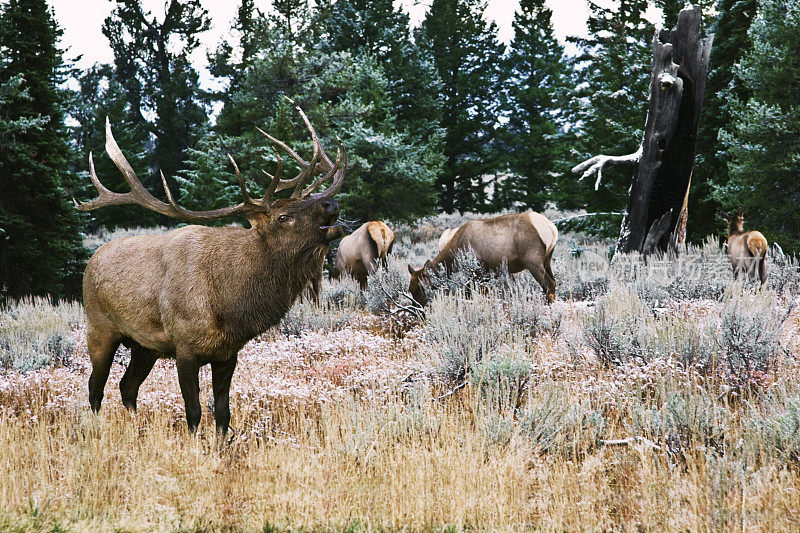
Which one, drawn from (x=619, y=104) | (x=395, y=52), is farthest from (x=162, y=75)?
(x=619, y=104)

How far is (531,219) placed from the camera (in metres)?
8.77

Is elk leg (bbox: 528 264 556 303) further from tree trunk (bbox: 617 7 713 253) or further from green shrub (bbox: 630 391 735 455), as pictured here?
green shrub (bbox: 630 391 735 455)

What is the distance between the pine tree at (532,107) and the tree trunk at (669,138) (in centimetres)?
1997

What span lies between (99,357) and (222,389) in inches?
38.3

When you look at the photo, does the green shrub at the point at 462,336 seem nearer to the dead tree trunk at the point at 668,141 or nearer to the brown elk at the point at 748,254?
the dead tree trunk at the point at 668,141

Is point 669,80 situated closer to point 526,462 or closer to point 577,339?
point 577,339

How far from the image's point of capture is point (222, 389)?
12.1 feet

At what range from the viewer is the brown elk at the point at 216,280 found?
3438 mm

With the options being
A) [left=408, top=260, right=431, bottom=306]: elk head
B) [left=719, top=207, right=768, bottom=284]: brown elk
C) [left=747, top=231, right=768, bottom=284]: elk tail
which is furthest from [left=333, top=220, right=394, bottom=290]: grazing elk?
[left=747, top=231, right=768, bottom=284]: elk tail

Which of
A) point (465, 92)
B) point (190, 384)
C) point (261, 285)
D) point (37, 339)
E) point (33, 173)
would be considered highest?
point (465, 92)

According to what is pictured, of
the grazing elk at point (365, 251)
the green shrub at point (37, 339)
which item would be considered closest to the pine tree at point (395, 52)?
the grazing elk at point (365, 251)

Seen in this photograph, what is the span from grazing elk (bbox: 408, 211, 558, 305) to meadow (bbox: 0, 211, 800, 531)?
2.69 m

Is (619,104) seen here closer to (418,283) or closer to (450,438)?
(418,283)

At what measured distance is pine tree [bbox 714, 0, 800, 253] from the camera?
12094 millimetres
